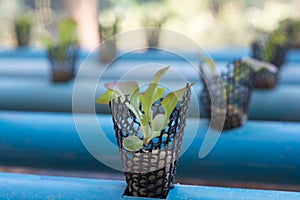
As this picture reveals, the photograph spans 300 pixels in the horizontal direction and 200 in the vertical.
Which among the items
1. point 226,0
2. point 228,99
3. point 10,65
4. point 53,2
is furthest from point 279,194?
point 53,2

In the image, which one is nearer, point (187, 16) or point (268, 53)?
point (268, 53)

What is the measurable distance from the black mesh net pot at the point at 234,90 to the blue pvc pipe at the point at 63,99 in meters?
0.23

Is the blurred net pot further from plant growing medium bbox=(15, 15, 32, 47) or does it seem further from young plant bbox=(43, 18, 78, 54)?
plant growing medium bbox=(15, 15, 32, 47)

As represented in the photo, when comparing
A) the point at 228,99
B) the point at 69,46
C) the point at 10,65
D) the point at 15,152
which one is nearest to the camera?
the point at 228,99

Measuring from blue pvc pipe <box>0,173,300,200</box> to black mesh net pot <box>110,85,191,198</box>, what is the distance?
0.09 feet

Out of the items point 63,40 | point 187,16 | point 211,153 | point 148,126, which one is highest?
point 148,126

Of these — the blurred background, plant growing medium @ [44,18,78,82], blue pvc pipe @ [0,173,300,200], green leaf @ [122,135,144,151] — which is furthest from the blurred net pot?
the blurred background

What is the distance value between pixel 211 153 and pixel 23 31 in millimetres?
2232

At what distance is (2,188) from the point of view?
81cm

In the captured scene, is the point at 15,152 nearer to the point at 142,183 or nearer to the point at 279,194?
the point at 142,183

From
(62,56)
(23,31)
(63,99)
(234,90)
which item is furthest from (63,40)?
(23,31)

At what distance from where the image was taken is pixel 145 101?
2.27 ft

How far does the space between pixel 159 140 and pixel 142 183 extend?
0.28 ft

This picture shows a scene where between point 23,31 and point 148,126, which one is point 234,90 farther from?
point 23,31
